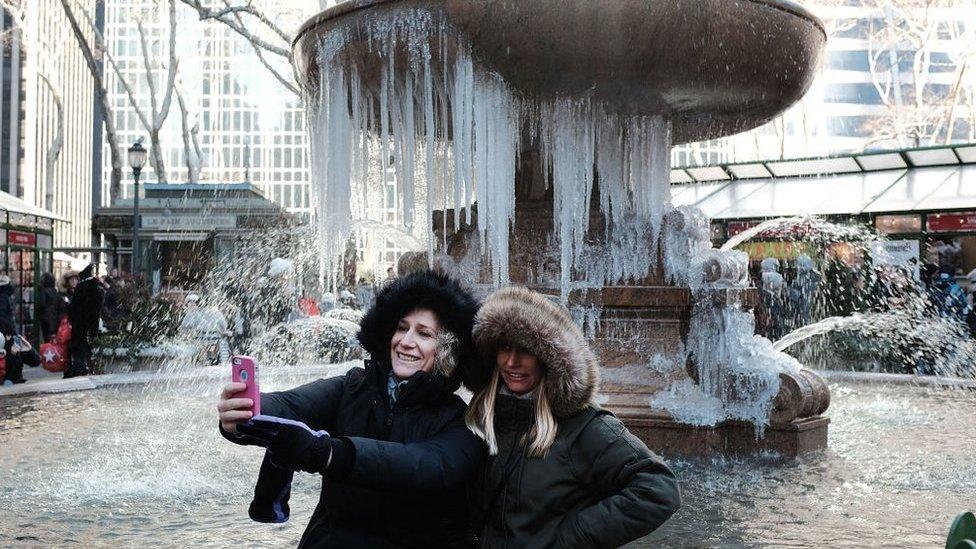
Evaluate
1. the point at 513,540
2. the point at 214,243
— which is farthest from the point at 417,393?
the point at 214,243

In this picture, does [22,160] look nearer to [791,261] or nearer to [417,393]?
[791,261]

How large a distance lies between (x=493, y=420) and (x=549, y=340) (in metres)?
0.26

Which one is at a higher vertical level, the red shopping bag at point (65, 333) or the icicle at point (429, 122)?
the icicle at point (429, 122)

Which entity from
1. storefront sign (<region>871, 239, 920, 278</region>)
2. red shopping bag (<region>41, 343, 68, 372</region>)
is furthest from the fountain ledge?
storefront sign (<region>871, 239, 920, 278</region>)

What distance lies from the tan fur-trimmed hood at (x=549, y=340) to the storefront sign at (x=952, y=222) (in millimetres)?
20246

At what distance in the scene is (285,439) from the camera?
2.34 meters

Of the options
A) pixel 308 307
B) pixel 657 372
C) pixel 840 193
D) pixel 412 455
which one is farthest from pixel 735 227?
pixel 412 455

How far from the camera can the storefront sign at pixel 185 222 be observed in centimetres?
3266

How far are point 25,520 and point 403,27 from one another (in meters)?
3.92

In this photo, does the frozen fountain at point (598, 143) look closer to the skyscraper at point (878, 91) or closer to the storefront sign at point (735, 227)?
the skyscraper at point (878, 91)

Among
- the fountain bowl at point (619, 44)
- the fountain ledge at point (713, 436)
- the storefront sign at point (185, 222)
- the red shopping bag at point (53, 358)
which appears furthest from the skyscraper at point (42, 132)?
the fountain ledge at point (713, 436)

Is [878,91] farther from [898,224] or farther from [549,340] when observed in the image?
[549,340]

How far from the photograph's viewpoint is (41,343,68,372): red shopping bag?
15062 mm

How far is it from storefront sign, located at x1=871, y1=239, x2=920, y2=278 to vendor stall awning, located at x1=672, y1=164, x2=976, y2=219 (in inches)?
37.2
